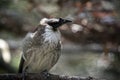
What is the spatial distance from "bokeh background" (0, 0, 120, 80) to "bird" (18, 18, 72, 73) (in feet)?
4.44

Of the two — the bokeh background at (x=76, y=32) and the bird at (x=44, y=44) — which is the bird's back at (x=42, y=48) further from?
the bokeh background at (x=76, y=32)

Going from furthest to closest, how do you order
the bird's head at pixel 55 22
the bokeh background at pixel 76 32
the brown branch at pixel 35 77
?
the bokeh background at pixel 76 32 < the bird's head at pixel 55 22 < the brown branch at pixel 35 77

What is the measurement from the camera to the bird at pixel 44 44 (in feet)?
19.7

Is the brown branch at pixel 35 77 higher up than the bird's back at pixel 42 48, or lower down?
lower down

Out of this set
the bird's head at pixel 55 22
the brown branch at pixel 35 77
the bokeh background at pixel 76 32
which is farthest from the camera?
the bokeh background at pixel 76 32

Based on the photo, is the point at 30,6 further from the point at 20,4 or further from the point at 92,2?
the point at 92,2

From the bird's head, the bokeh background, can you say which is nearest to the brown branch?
the bird's head

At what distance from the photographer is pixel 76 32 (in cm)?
791

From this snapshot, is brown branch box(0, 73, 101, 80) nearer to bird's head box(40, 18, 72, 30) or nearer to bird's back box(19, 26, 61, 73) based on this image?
bird's back box(19, 26, 61, 73)

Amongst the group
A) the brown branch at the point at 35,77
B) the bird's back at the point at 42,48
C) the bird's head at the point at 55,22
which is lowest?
the brown branch at the point at 35,77

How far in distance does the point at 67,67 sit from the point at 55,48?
2.06 meters

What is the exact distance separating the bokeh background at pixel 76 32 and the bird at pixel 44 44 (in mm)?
1354

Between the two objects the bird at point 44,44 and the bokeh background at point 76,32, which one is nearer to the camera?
the bird at point 44,44

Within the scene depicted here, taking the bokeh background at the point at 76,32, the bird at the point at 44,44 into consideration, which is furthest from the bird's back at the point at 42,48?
the bokeh background at the point at 76,32
